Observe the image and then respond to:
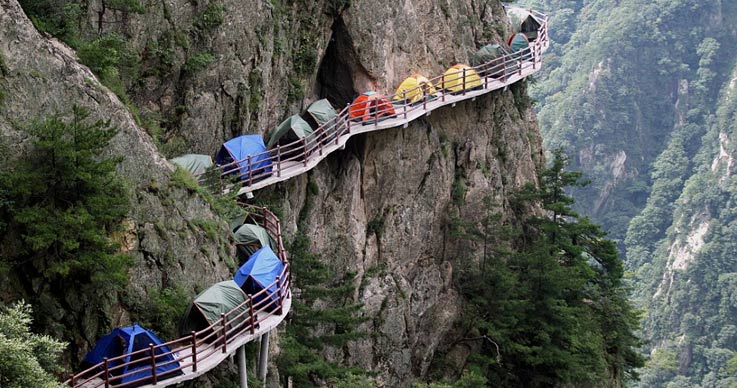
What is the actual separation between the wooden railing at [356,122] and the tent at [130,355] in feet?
28.1

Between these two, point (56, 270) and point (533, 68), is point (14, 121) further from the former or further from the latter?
point (533, 68)

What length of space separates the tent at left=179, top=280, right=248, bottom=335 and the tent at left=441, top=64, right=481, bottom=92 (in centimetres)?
2007

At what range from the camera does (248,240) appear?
28.7 m

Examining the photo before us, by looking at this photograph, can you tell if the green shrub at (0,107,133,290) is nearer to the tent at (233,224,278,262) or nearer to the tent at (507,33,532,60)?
the tent at (233,224,278,262)

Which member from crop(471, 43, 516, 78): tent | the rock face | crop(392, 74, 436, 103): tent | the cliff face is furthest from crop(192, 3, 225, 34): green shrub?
crop(471, 43, 516, 78): tent

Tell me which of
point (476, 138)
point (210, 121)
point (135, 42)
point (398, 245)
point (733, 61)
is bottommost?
point (733, 61)

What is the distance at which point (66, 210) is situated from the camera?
2114cm

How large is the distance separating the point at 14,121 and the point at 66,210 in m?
2.24

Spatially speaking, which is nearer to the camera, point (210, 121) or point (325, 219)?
point (210, 121)

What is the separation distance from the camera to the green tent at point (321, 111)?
36.0 metres

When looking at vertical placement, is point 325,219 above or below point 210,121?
below

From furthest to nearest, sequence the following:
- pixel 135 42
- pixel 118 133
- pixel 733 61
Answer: pixel 733 61 < pixel 135 42 < pixel 118 133

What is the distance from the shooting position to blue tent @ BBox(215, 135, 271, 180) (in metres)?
31.6

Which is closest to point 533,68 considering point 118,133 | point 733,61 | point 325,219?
point 325,219
